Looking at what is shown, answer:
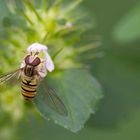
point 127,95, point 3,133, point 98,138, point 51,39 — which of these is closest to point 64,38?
point 51,39

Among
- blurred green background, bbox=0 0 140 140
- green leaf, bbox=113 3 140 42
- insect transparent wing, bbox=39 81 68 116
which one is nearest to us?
insect transparent wing, bbox=39 81 68 116

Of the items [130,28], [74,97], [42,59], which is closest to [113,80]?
[130,28]

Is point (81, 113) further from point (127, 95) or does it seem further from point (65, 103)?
point (127, 95)

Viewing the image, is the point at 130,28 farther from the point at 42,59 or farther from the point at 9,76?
the point at 9,76

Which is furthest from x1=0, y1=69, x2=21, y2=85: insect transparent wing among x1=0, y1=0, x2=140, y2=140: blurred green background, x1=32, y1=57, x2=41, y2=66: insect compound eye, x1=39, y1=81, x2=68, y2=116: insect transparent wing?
x1=0, y1=0, x2=140, y2=140: blurred green background

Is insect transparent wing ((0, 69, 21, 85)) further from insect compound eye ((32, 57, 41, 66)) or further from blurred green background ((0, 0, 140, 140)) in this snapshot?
blurred green background ((0, 0, 140, 140))
